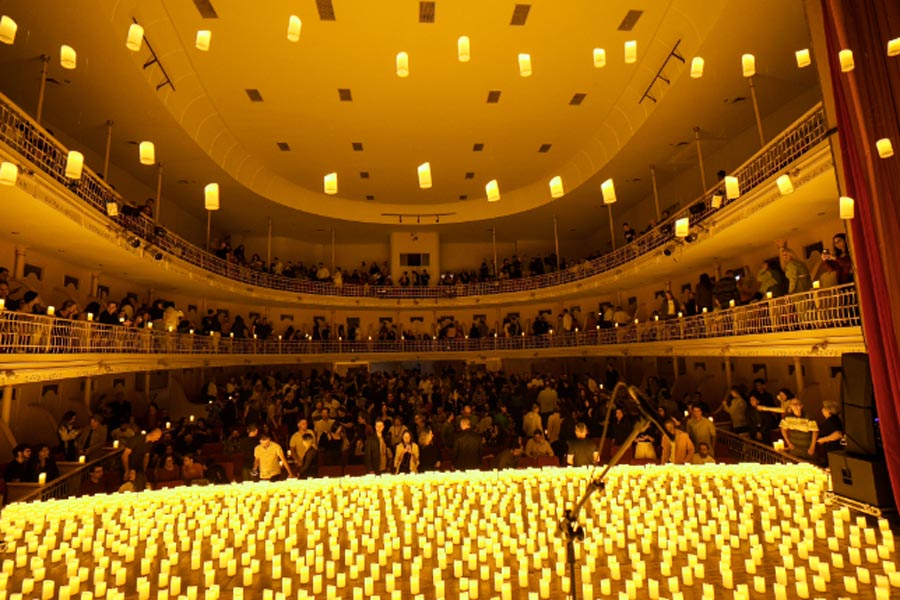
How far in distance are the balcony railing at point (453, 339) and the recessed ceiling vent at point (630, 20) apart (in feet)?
21.7

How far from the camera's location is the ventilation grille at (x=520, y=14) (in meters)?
10.6

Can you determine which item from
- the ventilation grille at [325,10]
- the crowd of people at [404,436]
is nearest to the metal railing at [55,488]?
the crowd of people at [404,436]

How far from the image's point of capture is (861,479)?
4.41 meters

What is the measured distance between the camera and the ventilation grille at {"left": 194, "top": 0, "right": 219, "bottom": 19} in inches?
402

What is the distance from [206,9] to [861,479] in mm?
13014

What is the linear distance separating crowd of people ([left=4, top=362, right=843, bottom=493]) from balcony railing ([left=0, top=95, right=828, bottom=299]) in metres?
4.45

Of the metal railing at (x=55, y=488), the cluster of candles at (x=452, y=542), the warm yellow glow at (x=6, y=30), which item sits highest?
the warm yellow glow at (x=6, y=30)

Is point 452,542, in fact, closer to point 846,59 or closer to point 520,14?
point 846,59

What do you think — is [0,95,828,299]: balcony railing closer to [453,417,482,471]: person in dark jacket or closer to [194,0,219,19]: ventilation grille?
[194,0,219,19]: ventilation grille

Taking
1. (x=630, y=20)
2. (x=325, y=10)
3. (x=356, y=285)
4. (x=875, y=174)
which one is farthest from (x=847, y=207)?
(x=356, y=285)

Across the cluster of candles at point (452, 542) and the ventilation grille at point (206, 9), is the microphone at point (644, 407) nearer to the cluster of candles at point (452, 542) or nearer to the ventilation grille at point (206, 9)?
the cluster of candles at point (452, 542)

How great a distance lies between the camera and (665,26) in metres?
10.9

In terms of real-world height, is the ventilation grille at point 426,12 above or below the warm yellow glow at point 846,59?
above

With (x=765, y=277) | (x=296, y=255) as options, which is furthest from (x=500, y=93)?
(x=296, y=255)
